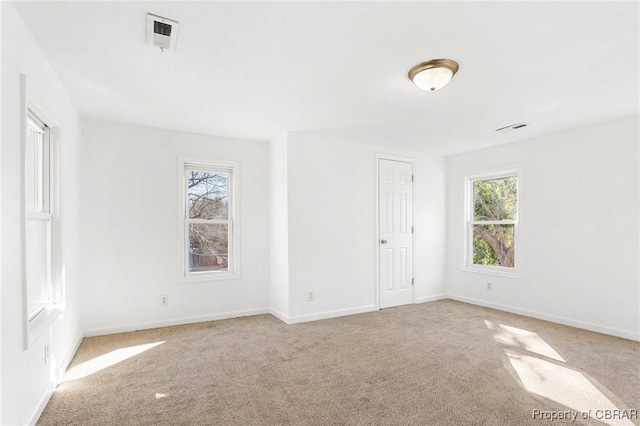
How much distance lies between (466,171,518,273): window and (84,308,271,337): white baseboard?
3.27m

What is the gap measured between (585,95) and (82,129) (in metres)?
4.96

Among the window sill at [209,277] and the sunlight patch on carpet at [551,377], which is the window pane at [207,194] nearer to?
the window sill at [209,277]

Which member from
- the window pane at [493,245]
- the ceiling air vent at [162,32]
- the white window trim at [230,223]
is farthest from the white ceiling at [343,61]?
the window pane at [493,245]

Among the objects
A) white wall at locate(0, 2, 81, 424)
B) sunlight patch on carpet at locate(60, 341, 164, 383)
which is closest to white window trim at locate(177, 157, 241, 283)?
sunlight patch on carpet at locate(60, 341, 164, 383)

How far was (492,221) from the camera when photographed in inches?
198

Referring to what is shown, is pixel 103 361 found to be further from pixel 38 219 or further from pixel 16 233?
pixel 16 233

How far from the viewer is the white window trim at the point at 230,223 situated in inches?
165

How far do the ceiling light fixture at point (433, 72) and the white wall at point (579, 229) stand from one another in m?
2.51

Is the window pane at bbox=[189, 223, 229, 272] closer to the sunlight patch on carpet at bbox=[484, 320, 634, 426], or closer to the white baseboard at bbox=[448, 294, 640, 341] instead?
the sunlight patch on carpet at bbox=[484, 320, 634, 426]

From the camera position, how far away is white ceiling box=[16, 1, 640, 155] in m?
1.91

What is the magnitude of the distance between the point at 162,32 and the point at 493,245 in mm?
4861

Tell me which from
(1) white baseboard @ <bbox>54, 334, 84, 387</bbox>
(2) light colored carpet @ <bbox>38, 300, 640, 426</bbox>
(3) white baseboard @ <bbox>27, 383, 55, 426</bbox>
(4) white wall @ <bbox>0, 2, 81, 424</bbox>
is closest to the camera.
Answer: (4) white wall @ <bbox>0, 2, 81, 424</bbox>

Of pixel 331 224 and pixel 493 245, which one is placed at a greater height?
pixel 331 224

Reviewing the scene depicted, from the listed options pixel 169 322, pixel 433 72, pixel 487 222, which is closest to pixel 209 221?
pixel 169 322
